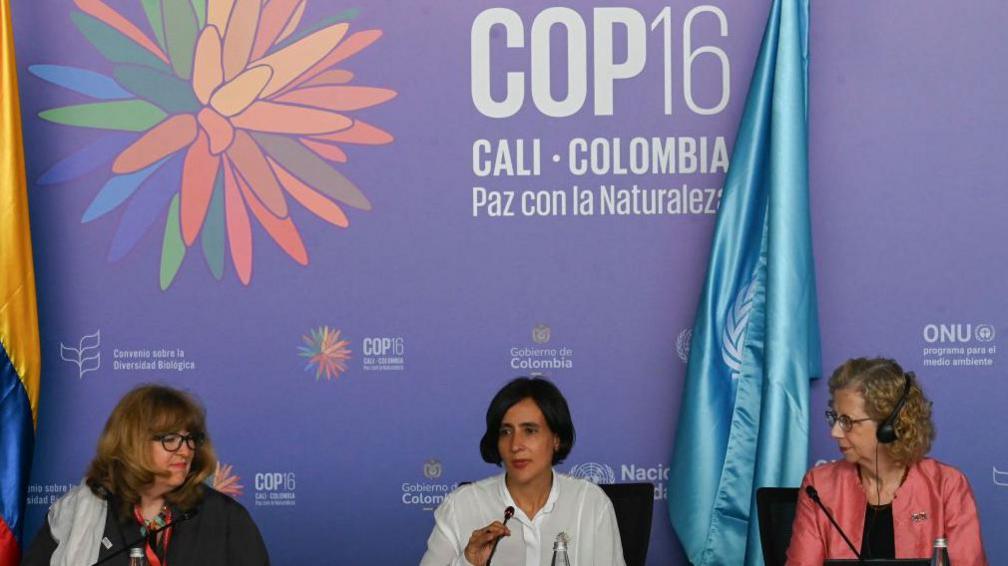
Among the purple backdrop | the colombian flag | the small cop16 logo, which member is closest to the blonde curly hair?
the purple backdrop

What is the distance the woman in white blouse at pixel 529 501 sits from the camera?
3.25 metres

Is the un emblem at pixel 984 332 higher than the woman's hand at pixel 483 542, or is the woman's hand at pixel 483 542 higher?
the un emblem at pixel 984 332

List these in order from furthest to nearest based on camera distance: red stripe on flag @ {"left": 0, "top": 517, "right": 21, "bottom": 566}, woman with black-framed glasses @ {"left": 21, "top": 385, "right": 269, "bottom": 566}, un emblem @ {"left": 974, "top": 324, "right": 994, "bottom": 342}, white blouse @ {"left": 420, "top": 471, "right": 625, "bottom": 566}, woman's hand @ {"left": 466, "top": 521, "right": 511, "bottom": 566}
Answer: un emblem @ {"left": 974, "top": 324, "right": 994, "bottom": 342} → red stripe on flag @ {"left": 0, "top": 517, "right": 21, "bottom": 566} → white blouse @ {"left": 420, "top": 471, "right": 625, "bottom": 566} → woman with black-framed glasses @ {"left": 21, "top": 385, "right": 269, "bottom": 566} → woman's hand @ {"left": 466, "top": 521, "right": 511, "bottom": 566}

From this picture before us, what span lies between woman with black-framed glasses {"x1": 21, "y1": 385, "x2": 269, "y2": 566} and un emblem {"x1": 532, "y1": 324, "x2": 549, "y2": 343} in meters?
1.44

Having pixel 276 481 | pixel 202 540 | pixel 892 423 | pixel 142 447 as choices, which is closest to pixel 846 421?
pixel 892 423

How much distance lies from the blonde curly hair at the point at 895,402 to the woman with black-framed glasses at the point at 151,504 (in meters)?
1.44

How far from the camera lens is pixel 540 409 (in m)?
3.35

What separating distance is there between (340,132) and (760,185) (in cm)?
135

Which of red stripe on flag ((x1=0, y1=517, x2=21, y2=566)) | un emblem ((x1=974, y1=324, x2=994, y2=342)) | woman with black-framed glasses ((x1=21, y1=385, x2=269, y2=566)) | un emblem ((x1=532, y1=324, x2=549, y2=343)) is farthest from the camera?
un emblem ((x1=532, y1=324, x2=549, y2=343))

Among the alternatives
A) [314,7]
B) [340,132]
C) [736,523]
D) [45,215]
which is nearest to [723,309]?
[736,523]

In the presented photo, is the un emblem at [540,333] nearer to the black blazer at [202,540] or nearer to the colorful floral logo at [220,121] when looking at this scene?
the colorful floral logo at [220,121]

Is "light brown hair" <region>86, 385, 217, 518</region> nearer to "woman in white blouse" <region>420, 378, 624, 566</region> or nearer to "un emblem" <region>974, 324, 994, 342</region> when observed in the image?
"woman in white blouse" <region>420, 378, 624, 566</region>

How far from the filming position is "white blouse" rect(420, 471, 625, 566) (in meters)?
3.24

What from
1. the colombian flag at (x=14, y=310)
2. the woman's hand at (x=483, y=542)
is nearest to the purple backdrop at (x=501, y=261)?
the colombian flag at (x=14, y=310)
